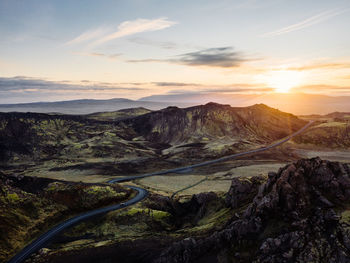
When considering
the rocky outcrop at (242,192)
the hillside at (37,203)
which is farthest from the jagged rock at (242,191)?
the hillside at (37,203)

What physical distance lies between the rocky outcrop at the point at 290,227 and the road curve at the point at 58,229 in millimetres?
31283

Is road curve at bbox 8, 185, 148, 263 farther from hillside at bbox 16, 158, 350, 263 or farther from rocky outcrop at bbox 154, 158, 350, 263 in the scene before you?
rocky outcrop at bbox 154, 158, 350, 263

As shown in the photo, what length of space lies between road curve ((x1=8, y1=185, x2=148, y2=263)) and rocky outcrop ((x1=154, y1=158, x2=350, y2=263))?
31283 mm

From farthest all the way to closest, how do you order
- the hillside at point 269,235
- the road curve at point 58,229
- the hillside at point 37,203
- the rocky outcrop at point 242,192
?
the rocky outcrop at point 242,192 < the hillside at point 37,203 < the road curve at point 58,229 < the hillside at point 269,235

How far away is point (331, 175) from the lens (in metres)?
56.1

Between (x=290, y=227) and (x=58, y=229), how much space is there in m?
58.9

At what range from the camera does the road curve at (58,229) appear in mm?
56625

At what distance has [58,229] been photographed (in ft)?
227

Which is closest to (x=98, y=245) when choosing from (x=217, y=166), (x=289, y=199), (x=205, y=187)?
(x=289, y=199)

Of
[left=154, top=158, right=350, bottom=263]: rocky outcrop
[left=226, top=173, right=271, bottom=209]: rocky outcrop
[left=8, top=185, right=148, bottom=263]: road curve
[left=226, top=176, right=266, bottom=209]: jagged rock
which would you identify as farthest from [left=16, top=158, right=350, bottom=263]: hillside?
[left=8, top=185, right=148, bottom=263]: road curve

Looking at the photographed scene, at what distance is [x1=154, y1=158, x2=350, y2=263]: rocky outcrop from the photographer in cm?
4241

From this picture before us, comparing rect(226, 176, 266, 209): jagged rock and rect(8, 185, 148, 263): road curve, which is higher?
rect(226, 176, 266, 209): jagged rock

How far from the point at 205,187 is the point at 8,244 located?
77.9m

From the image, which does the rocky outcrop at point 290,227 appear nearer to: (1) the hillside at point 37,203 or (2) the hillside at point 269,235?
(2) the hillside at point 269,235
